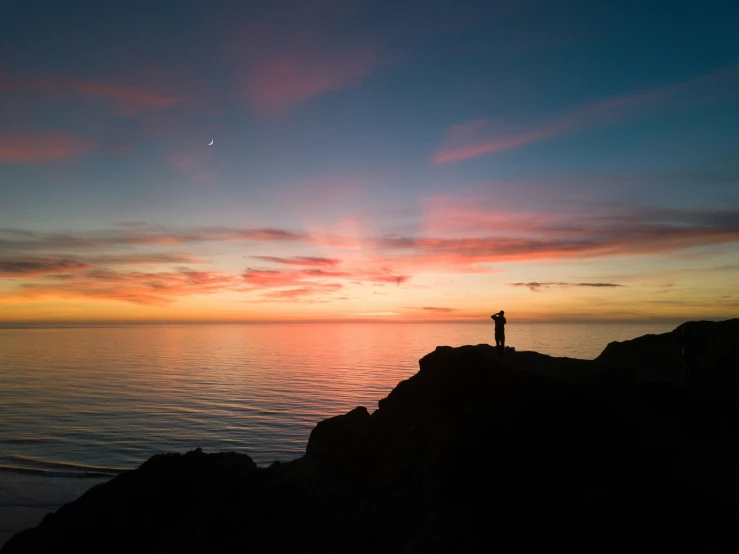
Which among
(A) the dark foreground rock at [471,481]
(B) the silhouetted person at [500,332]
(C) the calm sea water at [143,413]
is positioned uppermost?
(B) the silhouetted person at [500,332]

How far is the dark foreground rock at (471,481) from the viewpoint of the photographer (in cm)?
1308

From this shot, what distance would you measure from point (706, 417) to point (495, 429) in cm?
851

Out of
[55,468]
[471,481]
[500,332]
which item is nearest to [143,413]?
[55,468]

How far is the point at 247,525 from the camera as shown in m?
16.7

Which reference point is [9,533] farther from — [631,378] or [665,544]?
[631,378]

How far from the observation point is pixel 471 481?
1498 centimetres

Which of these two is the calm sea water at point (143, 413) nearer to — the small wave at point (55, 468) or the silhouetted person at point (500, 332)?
the small wave at point (55, 468)

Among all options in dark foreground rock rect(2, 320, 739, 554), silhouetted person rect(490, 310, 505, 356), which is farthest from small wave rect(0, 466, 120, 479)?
silhouetted person rect(490, 310, 505, 356)

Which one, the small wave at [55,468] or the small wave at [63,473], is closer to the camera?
the small wave at [63,473]

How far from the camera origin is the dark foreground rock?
42.9 ft

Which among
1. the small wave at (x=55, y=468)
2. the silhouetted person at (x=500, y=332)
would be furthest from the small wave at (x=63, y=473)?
the silhouetted person at (x=500, y=332)

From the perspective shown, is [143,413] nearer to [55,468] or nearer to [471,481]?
[55,468]

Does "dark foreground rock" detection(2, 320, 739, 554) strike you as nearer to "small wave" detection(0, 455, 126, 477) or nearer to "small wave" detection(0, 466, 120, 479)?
"small wave" detection(0, 466, 120, 479)

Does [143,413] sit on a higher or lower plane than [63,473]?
higher
